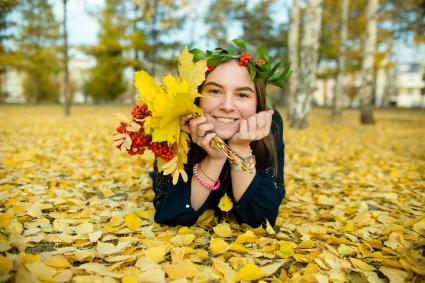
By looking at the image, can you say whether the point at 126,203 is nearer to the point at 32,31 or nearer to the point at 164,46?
the point at 164,46

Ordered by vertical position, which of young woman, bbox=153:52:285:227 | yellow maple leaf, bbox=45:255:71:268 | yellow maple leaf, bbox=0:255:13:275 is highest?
young woman, bbox=153:52:285:227

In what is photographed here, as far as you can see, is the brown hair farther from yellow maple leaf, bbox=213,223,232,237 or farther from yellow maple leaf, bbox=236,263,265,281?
yellow maple leaf, bbox=236,263,265,281

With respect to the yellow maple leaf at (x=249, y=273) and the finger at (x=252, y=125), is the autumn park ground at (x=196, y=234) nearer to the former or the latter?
the yellow maple leaf at (x=249, y=273)

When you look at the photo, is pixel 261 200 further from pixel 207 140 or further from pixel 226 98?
pixel 226 98

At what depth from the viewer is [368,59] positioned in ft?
32.5

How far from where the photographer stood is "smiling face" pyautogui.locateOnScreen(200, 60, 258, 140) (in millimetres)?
1724

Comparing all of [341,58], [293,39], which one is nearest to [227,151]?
[293,39]

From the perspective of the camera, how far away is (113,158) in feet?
14.3

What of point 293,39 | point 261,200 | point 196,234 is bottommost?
point 196,234

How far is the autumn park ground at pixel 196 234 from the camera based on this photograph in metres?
1.41

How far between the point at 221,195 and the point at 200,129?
0.64 m

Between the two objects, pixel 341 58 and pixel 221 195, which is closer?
pixel 221 195

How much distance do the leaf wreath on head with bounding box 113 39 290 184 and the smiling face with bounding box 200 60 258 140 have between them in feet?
0.17

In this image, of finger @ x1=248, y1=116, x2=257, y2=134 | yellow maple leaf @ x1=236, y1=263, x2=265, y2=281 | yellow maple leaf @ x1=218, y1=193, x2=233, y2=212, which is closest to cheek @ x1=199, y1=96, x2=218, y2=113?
finger @ x1=248, y1=116, x2=257, y2=134
